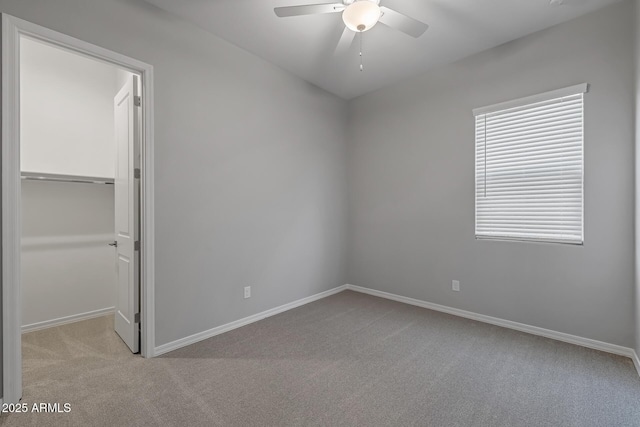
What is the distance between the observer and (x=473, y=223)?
3338mm

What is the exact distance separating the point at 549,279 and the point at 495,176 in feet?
3.67

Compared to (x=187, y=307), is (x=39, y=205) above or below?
above

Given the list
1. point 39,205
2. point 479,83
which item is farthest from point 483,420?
point 39,205

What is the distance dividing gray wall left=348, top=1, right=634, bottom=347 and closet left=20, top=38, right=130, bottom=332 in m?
3.18

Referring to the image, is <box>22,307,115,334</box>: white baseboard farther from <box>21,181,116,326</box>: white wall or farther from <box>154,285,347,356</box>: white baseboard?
<box>154,285,347,356</box>: white baseboard

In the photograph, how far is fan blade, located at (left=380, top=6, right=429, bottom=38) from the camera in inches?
81.3

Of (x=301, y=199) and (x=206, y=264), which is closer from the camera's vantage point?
(x=206, y=264)

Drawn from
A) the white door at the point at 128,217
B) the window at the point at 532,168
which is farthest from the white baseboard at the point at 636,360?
the white door at the point at 128,217

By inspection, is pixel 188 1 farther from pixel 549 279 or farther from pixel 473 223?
pixel 549 279

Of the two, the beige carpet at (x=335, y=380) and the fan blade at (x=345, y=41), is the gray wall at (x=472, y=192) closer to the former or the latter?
the beige carpet at (x=335, y=380)

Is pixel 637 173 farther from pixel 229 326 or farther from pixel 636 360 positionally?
pixel 229 326

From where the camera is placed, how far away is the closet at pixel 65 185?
10.0ft

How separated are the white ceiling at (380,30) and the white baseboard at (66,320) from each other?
10.8 feet

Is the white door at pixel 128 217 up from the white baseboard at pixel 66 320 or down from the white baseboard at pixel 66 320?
up
